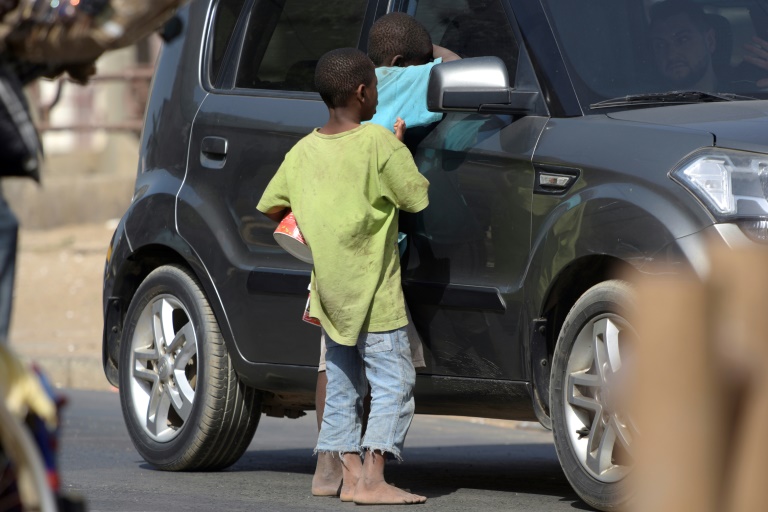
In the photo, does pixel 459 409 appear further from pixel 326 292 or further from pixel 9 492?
pixel 9 492

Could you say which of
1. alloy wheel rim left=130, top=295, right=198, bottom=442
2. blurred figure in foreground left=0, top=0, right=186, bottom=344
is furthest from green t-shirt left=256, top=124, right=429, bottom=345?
blurred figure in foreground left=0, top=0, right=186, bottom=344

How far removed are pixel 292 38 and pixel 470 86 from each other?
1384 millimetres

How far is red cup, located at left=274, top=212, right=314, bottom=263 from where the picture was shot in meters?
5.63

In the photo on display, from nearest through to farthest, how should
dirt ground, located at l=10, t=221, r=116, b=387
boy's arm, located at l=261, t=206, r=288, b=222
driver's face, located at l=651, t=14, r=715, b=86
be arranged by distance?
driver's face, located at l=651, t=14, r=715, b=86 → boy's arm, located at l=261, t=206, r=288, b=222 → dirt ground, located at l=10, t=221, r=116, b=387

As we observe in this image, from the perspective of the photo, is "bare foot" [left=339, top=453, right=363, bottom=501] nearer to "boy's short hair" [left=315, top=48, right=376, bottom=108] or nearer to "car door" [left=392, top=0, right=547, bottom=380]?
"car door" [left=392, top=0, right=547, bottom=380]

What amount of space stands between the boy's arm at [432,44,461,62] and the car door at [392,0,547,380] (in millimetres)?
133

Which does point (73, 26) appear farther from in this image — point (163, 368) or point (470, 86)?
point (163, 368)

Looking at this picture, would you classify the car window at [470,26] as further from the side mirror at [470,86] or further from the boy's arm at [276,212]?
the boy's arm at [276,212]

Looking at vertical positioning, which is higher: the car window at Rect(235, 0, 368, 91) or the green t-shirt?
the car window at Rect(235, 0, 368, 91)

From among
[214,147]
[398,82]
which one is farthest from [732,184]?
[214,147]

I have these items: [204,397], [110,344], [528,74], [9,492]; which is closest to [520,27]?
[528,74]

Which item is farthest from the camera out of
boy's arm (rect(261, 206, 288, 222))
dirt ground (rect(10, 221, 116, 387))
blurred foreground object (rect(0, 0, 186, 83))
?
dirt ground (rect(10, 221, 116, 387))

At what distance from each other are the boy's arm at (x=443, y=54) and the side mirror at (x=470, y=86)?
0.51m

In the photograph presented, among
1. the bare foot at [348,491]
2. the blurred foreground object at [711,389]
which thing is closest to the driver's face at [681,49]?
the bare foot at [348,491]
